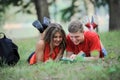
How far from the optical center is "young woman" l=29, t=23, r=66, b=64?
8367 millimetres

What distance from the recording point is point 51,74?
651 cm

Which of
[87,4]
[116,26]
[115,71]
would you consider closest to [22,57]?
[115,71]

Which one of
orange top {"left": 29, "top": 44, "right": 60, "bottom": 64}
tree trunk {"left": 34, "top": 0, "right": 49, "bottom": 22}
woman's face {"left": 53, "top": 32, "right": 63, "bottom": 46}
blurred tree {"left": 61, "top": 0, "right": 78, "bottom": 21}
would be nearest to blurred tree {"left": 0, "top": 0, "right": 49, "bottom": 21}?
tree trunk {"left": 34, "top": 0, "right": 49, "bottom": 22}

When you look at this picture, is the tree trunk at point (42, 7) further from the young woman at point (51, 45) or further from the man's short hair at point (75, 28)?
the man's short hair at point (75, 28)

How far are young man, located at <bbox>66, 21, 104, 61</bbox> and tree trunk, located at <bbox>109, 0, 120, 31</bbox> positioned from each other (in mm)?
8481

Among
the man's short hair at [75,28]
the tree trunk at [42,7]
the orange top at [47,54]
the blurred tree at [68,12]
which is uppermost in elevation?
the man's short hair at [75,28]

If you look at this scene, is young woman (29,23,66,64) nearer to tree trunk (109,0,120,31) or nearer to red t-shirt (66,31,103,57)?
red t-shirt (66,31,103,57)

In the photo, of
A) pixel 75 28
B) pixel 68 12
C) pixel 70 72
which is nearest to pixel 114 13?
pixel 68 12

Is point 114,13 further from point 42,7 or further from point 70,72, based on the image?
point 70,72

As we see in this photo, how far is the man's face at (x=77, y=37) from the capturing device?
8148 millimetres

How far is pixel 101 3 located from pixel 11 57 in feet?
37.5

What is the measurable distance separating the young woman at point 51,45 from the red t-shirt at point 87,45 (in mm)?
126

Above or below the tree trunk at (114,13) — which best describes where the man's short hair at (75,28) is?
above

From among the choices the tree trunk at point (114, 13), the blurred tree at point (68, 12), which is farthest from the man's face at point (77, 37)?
the blurred tree at point (68, 12)
